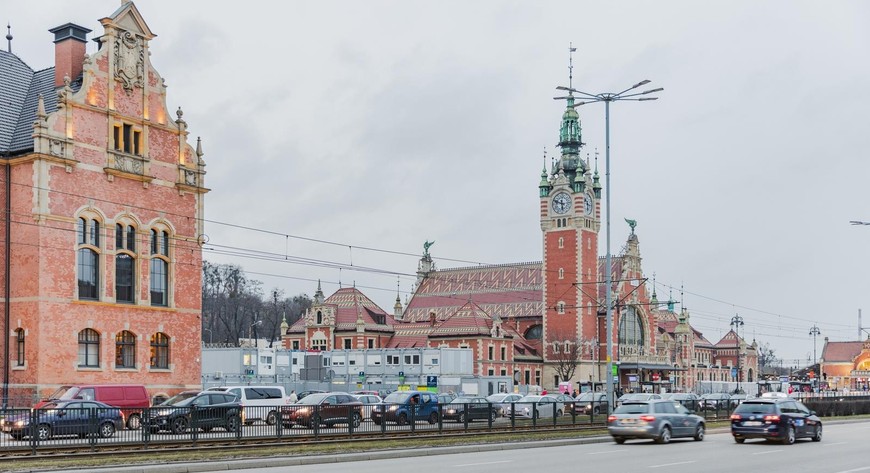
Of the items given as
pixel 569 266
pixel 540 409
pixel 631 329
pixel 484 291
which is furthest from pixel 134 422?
pixel 484 291

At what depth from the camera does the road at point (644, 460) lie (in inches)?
908

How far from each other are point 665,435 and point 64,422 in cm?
1789

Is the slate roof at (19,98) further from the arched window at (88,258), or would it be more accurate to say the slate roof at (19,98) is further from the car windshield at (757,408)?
the car windshield at (757,408)

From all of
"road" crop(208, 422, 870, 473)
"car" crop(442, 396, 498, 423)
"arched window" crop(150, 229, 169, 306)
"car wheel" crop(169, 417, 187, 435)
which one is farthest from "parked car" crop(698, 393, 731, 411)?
"car wheel" crop(169, 417, 187, 435)

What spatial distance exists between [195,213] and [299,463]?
29.7m

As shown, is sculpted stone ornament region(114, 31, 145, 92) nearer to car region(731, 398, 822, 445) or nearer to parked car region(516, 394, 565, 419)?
parked car region(516, 394, 565, 419)

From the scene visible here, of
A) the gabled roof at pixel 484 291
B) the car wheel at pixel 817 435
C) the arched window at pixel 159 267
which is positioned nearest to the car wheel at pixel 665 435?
the car wheel at pixel 817 435

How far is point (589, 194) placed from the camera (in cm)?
12012

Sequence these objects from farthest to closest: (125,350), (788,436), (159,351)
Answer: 1. (159,351)
2. (125,350)
3. (788,436)

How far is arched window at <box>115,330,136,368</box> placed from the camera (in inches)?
1895

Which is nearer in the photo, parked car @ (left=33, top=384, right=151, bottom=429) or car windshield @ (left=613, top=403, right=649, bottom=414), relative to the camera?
car windshield @ (left=613, top=403, right=649, bottom=414)

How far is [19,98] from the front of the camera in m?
49.7

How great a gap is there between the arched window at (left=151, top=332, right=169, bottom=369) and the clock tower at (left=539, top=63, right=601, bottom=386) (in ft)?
215

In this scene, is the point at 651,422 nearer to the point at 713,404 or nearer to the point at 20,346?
the point at 713,404
